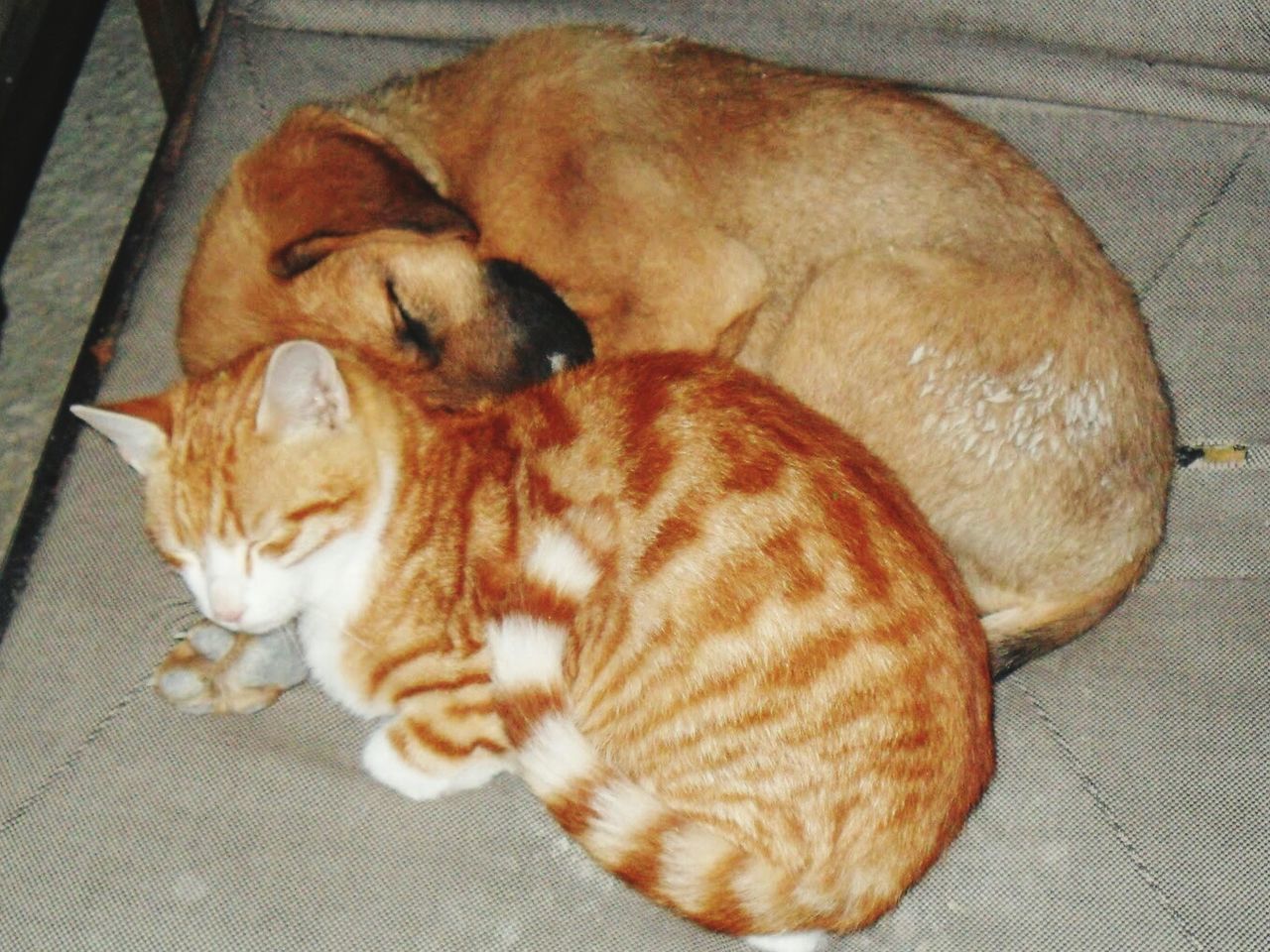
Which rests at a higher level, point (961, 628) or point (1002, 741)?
point (961, 628)

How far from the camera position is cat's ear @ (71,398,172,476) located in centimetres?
155

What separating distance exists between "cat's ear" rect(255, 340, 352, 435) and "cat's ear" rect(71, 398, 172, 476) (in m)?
0.13

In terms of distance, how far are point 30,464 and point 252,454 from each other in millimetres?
1357

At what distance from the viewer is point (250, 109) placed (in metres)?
2.21

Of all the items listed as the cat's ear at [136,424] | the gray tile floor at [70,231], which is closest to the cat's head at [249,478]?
the cat's ear at [136,424]

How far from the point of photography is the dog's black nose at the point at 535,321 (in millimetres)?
1861

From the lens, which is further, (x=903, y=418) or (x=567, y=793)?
(x=903, y=418)

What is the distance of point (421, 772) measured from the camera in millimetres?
1640

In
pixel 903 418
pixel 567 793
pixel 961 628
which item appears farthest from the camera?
pixel 903 418

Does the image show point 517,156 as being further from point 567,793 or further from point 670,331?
point 567,793

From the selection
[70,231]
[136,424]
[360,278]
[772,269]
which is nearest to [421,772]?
[136,424]

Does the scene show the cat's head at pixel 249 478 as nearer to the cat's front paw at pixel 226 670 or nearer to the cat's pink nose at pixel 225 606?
the cat's pink nose at pixel 225 606

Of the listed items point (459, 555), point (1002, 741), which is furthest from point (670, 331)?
point (1002, 741)

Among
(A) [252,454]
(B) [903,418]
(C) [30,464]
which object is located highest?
(A) [252,454]
